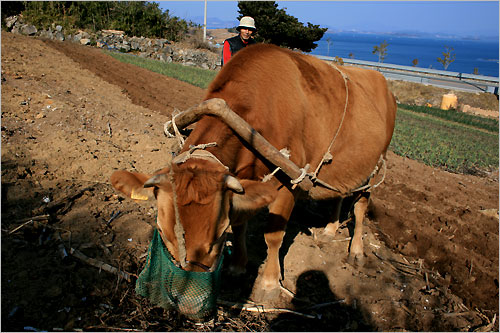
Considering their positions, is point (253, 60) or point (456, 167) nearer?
point (253, 60)

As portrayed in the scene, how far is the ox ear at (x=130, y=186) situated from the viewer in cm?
226

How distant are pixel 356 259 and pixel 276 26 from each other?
29645 mm

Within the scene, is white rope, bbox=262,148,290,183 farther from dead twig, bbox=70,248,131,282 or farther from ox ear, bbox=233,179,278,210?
dead twig, bbox=70,248,131,282

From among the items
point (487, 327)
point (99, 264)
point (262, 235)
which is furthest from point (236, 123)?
point (487, 327)

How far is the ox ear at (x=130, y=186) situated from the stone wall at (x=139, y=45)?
27753mm

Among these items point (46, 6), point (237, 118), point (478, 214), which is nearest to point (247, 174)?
point (237, 118)

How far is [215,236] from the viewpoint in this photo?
2.22 metres

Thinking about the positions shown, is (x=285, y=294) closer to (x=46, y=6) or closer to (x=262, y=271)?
(x=262, y=271)

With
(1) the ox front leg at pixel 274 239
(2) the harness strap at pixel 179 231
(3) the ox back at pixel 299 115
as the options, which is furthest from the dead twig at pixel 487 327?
(2) the harness strap at pixel 179 231

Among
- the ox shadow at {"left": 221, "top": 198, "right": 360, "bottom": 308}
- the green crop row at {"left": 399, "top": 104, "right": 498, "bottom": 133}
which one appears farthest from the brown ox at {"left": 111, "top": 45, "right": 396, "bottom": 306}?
the green crop row at {"left": 399, "top": 104, "right": 498, "bottom": 133}

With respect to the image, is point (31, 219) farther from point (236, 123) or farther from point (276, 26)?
point (276, 26)

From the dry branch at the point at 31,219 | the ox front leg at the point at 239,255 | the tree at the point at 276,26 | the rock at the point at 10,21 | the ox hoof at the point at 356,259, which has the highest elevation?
the tree at the point at 276,26

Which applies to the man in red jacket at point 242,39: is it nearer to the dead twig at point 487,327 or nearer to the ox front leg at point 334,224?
the ox front leg at point 334,224

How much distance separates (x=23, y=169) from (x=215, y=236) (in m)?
3.80
